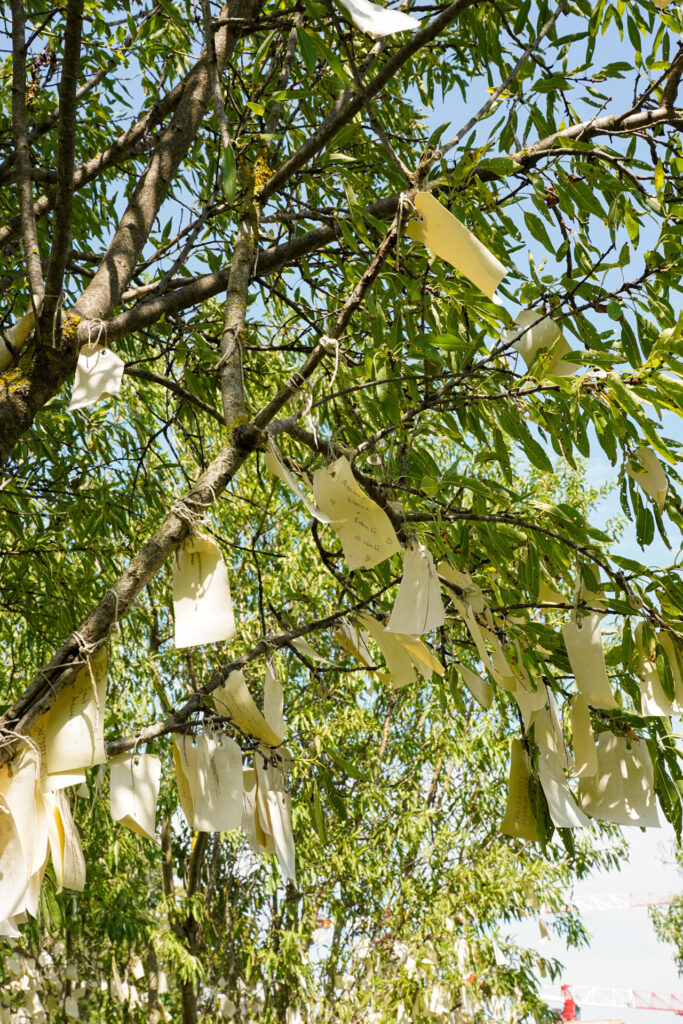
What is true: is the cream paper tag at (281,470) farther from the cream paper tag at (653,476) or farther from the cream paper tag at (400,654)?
the cream paper tag at (653,476)

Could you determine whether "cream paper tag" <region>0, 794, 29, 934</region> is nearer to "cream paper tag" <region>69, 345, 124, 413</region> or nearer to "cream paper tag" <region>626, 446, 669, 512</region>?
"cream paper tag" <region>69, 345, 124, 413</region>

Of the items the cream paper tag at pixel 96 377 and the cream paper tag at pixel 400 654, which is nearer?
the cream paper tag at pixel 400 654

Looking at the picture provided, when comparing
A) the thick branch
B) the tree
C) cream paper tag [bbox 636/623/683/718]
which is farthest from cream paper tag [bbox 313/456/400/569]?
the thick branch

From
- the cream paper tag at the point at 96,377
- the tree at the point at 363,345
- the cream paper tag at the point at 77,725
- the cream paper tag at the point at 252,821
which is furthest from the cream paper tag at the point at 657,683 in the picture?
the cream paper tag at the point at 96,377

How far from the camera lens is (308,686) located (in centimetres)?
412

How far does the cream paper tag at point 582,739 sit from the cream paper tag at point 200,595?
427mm

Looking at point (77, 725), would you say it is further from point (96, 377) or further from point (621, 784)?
point (621, 784)

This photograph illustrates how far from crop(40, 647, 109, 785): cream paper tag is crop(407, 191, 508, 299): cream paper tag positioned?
557 millimetres

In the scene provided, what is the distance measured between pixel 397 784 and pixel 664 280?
11.6 feet

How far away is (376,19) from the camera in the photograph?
78 cm

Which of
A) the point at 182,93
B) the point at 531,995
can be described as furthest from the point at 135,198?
the point at 531,995

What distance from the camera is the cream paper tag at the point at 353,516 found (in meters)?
0.94

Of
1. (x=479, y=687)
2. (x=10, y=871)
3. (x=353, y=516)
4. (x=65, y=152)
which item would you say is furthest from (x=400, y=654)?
(x=65, y=152)

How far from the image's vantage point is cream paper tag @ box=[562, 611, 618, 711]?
3.11 feet
